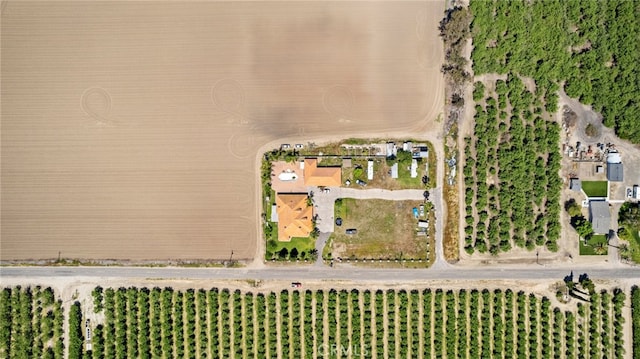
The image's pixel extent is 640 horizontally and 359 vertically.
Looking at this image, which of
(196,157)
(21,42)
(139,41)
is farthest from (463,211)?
(21,42)

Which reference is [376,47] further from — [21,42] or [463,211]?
[21,42]

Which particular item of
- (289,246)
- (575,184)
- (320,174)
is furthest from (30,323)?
(575,184)

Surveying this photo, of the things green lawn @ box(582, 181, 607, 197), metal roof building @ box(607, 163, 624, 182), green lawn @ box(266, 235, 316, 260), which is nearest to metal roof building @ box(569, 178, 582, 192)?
green lawn @ box(582, 181, 607, 197)

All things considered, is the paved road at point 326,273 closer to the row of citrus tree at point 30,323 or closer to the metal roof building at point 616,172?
the row of citrus tree at point 30,323

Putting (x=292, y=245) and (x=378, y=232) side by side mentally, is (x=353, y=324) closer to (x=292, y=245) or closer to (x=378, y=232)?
(x=378, y=232)

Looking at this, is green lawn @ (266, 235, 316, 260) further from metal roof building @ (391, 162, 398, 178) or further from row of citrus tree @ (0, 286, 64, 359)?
row of citrus tree @ (0, 286, 64, 359)

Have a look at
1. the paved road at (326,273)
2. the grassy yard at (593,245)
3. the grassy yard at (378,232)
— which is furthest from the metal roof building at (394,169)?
the grassy yard at (593,245)
